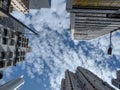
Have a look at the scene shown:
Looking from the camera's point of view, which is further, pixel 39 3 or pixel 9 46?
pixel 39 3

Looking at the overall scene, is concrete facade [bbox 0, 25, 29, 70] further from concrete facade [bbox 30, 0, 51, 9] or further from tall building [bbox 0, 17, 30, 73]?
concrete facade [bbox 30, 0, 51, 9]

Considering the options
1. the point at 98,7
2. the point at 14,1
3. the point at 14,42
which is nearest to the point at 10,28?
the point at 14,42

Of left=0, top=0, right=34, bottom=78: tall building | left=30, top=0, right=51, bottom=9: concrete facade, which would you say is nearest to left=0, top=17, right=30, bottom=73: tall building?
left=0, top=0, right=34, bottom=78: tall building

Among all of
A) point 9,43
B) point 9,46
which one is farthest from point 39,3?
point 9,46

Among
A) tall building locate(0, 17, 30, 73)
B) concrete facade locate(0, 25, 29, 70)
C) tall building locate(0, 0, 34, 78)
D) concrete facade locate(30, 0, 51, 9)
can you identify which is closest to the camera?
tall building locate(0, 0, 34, 78)

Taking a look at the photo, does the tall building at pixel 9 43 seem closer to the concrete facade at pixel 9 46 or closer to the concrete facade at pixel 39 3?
the concrete facade at pixel 9 46

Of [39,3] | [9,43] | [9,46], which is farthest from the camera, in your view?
[39,3]

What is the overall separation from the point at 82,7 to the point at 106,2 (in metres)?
6.23

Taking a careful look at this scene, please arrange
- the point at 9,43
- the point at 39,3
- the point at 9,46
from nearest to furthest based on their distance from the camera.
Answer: the point at 9,46, the point at 9,43, the point at 39,3

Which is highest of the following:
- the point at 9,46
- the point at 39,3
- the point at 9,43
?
the point at 39,3

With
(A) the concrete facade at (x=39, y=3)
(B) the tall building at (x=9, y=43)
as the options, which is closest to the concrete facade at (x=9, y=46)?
(B) the tall building at (x=9, y=43)

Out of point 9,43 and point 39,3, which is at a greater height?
point 39,3

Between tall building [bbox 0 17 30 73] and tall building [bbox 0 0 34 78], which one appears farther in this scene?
tall building [bbox 0 17 30 73]

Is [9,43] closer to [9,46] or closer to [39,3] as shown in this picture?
[9,46]
